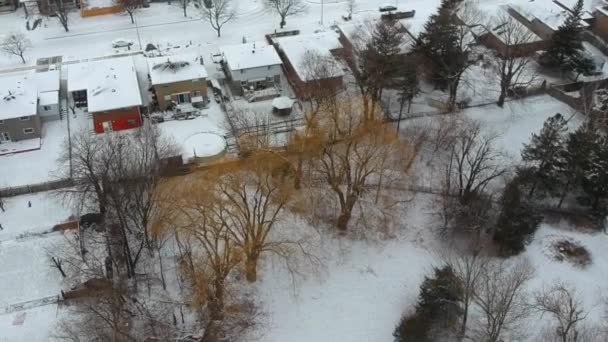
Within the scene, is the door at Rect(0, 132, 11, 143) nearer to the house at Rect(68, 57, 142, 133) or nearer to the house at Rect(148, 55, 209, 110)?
the house at Rect(68, 57, 142, 133)

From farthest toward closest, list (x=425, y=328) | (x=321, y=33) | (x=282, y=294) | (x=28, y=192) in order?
(x=321, y=33), (x=28, y=192), (x=282, y=294), (x=425, y=328)

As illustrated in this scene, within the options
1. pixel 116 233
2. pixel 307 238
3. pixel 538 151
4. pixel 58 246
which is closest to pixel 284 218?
pixel 307 238

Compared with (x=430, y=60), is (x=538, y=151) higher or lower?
lower

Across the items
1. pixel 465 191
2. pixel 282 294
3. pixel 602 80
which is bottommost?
pixel 282 294

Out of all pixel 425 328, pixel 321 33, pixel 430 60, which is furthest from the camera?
pixel 321 33

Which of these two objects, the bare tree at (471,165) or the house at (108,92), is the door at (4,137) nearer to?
the house at (108,92)

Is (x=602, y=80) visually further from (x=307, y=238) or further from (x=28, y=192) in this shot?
(x=28, y=192)

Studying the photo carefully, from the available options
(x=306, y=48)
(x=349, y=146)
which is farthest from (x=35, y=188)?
(x=306, y=48)
